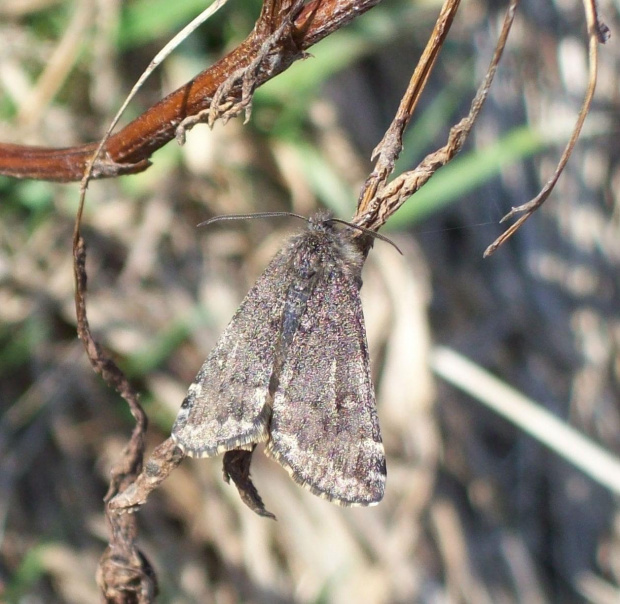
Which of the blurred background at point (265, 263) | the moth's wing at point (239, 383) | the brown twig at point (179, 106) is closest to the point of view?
the brown twig at point (179, 106)

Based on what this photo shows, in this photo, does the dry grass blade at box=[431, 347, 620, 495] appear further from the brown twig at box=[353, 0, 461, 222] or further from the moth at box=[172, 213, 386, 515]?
the brown twig at box=[353, 0, 461, 222]

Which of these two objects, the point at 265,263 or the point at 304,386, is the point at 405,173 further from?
the point at 265,263

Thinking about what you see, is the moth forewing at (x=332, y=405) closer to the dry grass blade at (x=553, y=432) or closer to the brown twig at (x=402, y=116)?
the brown twig at (x=402, y=116)

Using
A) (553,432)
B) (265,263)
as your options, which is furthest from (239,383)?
(553,432)

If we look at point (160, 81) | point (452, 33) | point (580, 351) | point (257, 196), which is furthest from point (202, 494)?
point (452, 33)

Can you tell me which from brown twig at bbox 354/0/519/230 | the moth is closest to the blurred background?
the moth

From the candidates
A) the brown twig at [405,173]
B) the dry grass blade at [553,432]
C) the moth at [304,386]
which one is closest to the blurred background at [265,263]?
the dry grass blade at [553,432]
